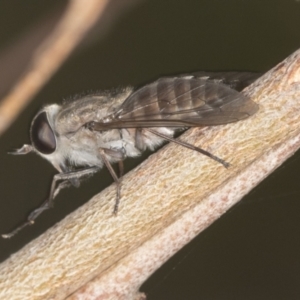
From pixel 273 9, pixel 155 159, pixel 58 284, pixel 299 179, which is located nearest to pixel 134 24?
pixel 273 9

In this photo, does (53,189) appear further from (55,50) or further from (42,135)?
(55,50)

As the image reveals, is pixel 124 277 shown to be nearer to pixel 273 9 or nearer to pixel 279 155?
pixel 279 155

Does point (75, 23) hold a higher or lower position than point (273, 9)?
higher

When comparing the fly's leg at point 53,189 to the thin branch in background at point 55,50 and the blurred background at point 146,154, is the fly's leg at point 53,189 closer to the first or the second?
the blurred background at point 146,154

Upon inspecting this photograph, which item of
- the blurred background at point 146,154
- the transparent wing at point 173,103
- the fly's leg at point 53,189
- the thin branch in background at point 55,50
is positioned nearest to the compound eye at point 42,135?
the fly's leg at point 53,189

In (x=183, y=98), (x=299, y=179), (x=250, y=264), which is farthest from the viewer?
(x=250, y=264)
